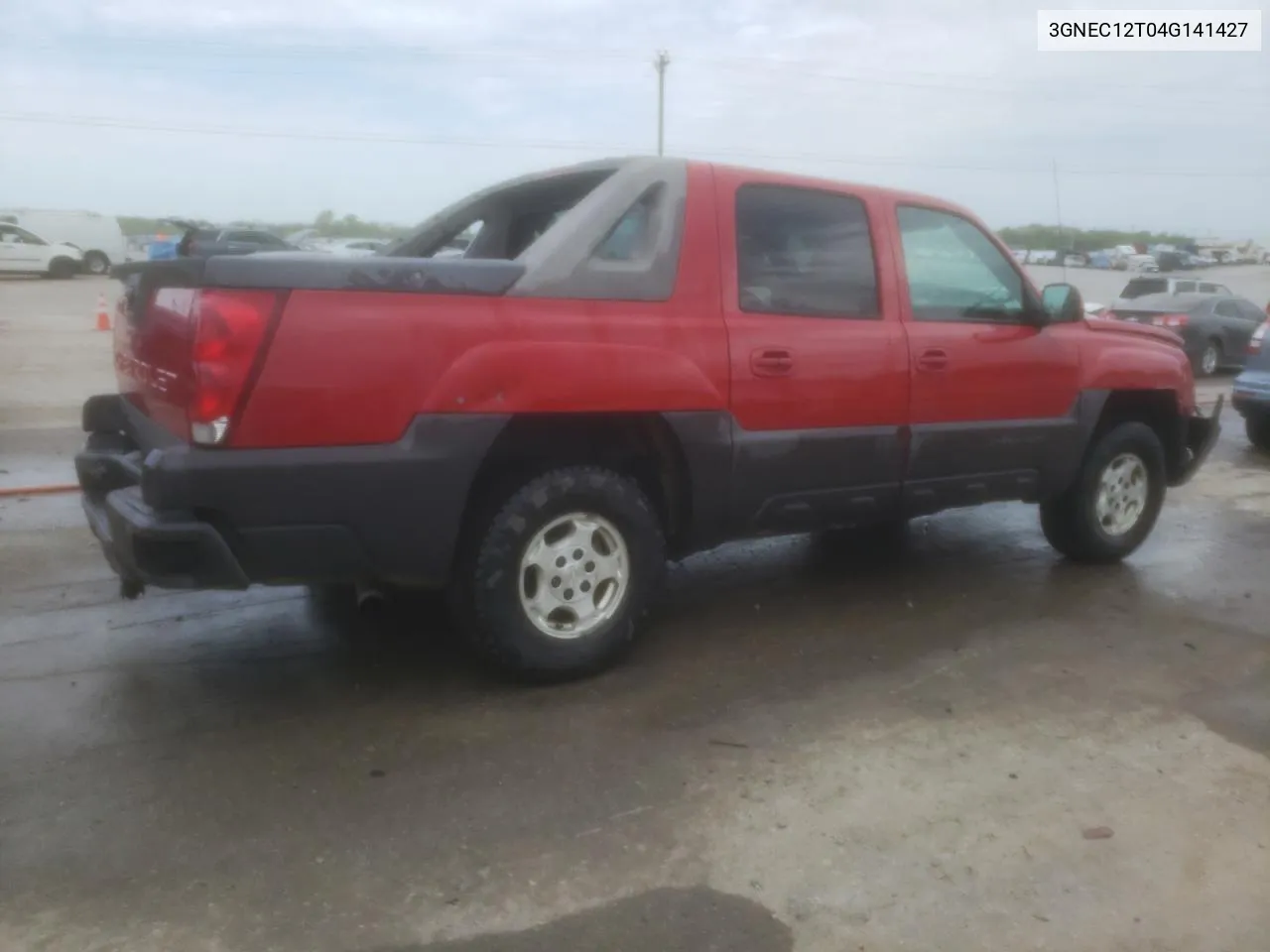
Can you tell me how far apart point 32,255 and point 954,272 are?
33103 millimetres

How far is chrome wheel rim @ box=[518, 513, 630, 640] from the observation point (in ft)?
13.1

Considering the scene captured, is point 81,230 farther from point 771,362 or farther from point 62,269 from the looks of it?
point 771,362

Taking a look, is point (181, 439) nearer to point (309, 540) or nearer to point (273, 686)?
point (309, 540)

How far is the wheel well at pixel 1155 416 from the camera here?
19.4ft

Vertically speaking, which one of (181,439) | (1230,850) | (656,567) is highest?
(181,439)

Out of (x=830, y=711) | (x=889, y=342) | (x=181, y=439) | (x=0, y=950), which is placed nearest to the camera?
(x=0, y=950)

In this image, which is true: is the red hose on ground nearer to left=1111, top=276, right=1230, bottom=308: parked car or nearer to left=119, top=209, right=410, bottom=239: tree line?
left=1111, top=276, right=1230, bottom=308: parked car

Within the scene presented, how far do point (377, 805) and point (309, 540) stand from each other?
841mm

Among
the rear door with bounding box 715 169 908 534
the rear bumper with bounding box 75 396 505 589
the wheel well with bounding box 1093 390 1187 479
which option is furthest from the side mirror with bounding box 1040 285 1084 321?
the rear bumper with bounding box 75 396 505 589

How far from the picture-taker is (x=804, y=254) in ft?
15.2

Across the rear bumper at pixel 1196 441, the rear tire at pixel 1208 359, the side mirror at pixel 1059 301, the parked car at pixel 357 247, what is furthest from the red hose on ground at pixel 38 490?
the rear tire at pixel 1208 359

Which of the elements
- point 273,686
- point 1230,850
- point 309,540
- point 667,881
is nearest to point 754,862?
point 667,881

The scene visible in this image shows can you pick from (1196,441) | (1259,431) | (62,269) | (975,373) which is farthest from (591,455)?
(62,269)

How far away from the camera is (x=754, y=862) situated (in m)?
2.99
